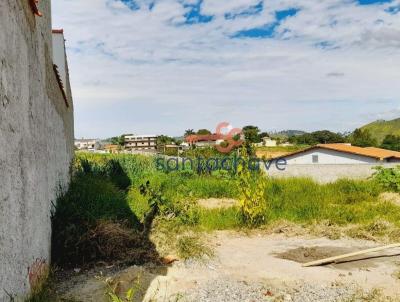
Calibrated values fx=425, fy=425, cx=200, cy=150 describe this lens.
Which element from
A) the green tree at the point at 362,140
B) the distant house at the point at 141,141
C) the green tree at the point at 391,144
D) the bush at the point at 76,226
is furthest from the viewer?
the distant house at the point at 141,141

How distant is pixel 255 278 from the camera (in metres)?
5.55

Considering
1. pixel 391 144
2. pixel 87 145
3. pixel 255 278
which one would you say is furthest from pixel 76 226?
pixel 87 145

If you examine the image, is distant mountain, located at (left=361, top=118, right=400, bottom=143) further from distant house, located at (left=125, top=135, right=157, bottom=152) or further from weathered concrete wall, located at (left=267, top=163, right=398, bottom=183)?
weathered concrete wall, located at (left=267, top=163, right=398, bottom=183)

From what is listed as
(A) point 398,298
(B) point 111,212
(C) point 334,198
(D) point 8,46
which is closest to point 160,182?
(C) point 334,198

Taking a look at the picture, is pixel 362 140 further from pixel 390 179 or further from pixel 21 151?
pixel 21 151

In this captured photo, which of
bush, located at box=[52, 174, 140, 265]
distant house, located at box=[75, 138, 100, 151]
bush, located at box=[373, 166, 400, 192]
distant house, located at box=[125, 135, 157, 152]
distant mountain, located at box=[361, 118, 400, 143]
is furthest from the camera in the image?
distant mountain, located at box=[361, 118, 400, 143]

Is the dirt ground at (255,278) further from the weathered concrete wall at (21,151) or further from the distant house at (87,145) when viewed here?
the distant house at (87,145)

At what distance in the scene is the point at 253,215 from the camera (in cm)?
882

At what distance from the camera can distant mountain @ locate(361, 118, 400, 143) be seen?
123031 mm

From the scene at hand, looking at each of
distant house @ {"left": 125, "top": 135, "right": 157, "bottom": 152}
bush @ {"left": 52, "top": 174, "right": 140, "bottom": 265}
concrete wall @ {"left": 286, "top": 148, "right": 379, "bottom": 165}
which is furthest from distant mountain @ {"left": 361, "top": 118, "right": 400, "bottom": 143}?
bush @ {"left": 52, "top": 174, "right": 140, "bottom": 265}

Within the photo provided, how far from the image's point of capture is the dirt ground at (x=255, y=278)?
15.8ft

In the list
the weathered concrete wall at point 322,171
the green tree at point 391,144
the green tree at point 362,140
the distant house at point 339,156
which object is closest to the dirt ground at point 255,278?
the weathered concrete wall at point 322,171

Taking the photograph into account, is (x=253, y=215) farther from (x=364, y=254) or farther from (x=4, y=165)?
(x=4, y=165)

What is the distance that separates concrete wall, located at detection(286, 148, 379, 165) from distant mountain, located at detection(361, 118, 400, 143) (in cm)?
9458
